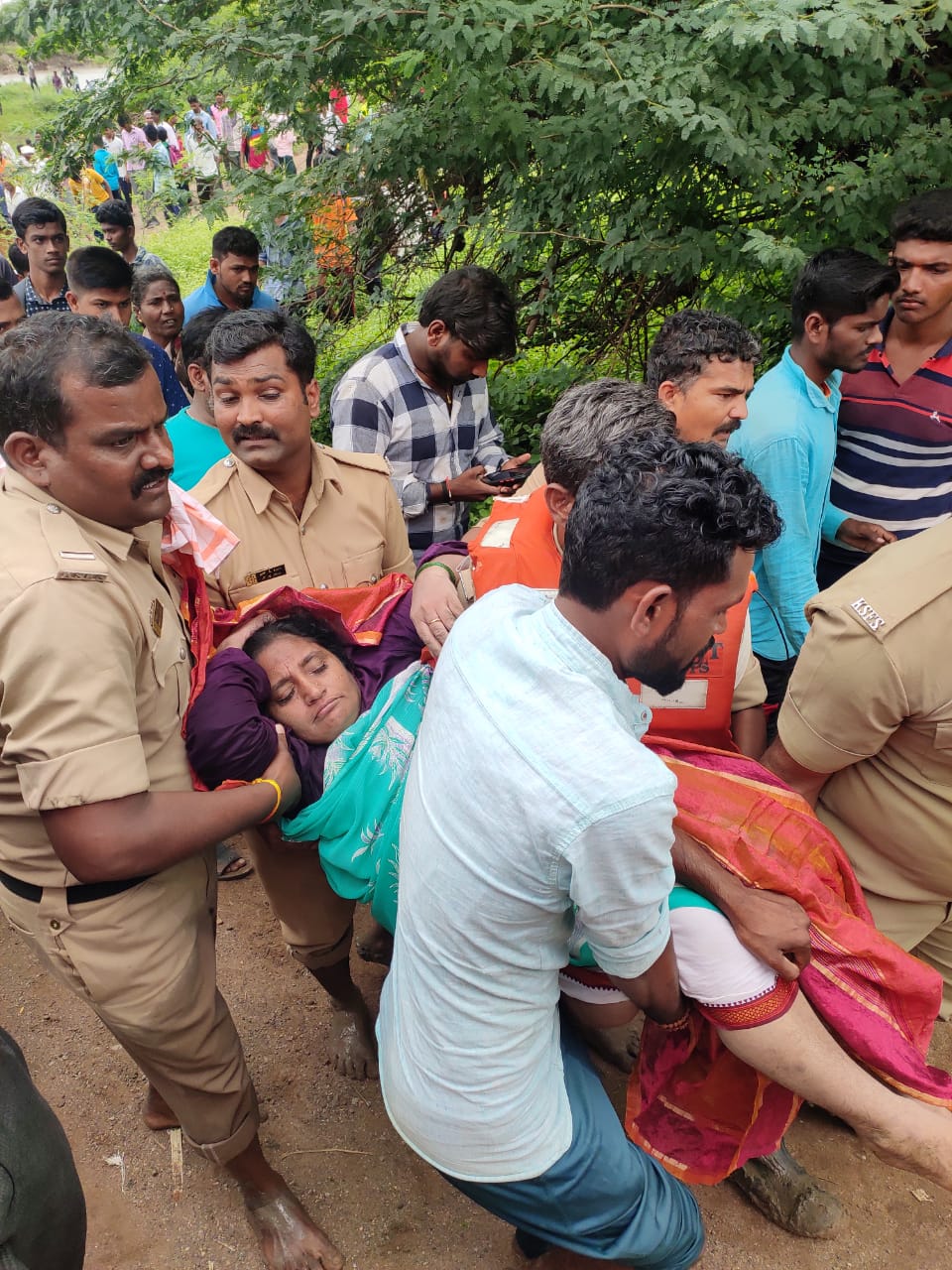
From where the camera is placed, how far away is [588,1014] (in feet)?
5.85

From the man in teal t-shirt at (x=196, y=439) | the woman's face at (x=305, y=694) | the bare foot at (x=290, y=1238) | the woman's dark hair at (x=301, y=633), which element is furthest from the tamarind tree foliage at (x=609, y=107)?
the bare foot at (x=290, y=1238)

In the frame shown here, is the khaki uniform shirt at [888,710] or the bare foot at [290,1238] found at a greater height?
the khaki uniform shirt at [888,710]

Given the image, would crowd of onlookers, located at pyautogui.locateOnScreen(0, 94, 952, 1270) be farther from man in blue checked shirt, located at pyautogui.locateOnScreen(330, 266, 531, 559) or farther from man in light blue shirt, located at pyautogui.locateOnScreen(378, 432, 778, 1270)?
man in blue checked shirt, located at pyautogui.locateOnScreen(330, 266, 531, 559)

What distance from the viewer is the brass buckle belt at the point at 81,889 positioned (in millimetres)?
1805

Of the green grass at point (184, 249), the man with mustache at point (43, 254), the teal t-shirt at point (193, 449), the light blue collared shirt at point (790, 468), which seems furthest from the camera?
the green grass at point (184, 249)

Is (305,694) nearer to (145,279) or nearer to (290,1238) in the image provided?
(290,1238)

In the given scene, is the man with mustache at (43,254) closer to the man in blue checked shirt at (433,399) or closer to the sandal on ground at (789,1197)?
the man in blue checked shirt at (433,399)

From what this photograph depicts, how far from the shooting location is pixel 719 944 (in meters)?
1.64

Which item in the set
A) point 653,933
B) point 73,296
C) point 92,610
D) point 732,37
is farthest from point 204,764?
point 73,296

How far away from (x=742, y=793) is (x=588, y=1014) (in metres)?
0.54

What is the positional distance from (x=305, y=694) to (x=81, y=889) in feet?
2.11

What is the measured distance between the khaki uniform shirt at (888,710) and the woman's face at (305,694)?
40.8 inches

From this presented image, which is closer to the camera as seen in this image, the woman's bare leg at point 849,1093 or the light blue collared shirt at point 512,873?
the light blue collared shirt at point 512,873

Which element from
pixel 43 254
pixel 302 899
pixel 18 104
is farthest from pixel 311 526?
pixel 18 104
